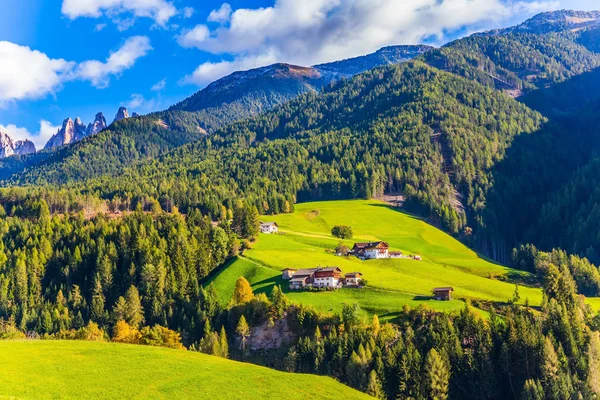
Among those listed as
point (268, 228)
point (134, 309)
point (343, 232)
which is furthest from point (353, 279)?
point (268, 228)

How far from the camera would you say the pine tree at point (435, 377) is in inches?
3354

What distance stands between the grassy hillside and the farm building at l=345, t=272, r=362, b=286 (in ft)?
9.31

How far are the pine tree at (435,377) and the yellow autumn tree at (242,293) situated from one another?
48502mm

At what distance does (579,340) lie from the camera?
92625mm

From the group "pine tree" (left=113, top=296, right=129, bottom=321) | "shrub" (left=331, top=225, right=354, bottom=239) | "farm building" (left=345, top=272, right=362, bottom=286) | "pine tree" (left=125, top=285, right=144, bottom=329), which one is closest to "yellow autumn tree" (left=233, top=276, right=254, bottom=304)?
"farm building" (left=345, top=272, right=362, bottom=286)

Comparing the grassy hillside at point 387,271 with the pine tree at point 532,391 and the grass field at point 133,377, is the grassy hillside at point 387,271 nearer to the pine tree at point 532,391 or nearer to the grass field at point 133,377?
the pine tree at point 532,391

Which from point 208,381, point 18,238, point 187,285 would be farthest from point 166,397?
point 18,238

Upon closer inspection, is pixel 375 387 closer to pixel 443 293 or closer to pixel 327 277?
pixel 443 293

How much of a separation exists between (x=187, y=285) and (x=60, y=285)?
41.5m

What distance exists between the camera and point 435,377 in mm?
85312

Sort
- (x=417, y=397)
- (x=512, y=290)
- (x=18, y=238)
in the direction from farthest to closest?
1. (x=18, y=238)
2. (x=512, y=290)
3. (x=417, y=397)

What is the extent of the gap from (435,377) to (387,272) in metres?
53.0

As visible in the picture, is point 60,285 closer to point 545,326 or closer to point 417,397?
point 417,397

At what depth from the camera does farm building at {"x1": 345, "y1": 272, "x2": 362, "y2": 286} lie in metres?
126
